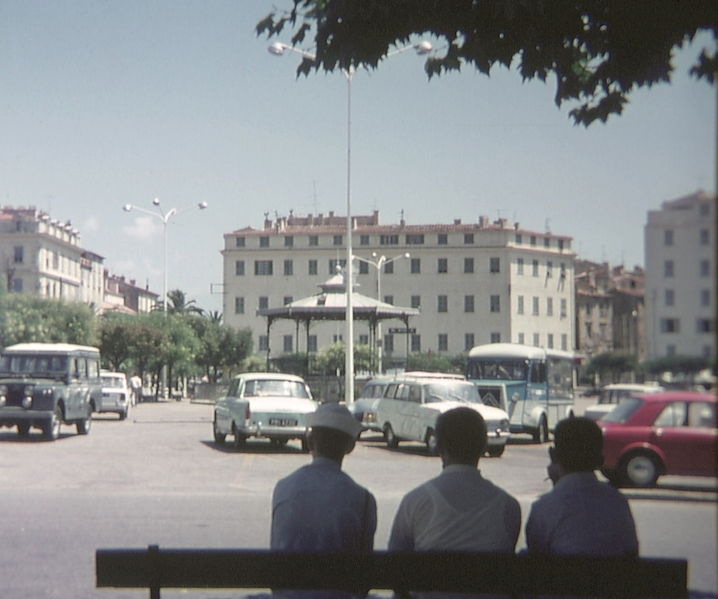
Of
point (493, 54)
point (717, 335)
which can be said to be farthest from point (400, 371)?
point (717, 335)

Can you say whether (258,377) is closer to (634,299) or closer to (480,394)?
(480,394)

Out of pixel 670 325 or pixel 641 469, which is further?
pixel 641 469

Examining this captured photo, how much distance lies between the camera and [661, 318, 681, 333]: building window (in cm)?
150

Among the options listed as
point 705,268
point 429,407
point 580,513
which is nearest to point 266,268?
point 580,513

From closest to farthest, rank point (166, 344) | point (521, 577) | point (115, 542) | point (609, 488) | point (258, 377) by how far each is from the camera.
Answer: point (521, 577) < point (609, 488) < point (115, 542) < point (166, 344) < point (258, 377)

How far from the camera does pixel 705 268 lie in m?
1.40

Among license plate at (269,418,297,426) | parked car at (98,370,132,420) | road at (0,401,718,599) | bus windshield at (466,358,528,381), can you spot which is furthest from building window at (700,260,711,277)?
parked car at (98,370,132,420)

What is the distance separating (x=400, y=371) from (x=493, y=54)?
1262 centimetres

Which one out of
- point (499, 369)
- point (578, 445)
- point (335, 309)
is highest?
point (335, 309)

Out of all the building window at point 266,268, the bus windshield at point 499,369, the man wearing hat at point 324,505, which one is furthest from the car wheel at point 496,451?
the man wearing hat at point 324,505

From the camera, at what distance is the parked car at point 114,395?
2741 centimetres

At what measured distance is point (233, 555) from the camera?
3.04 metres

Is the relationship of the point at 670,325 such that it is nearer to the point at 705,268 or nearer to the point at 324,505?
the point at 705,268

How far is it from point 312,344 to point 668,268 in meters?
13.5
